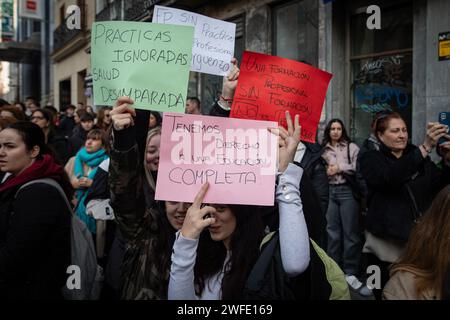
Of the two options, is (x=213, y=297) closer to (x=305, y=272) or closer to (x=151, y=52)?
(x=305, y=272)

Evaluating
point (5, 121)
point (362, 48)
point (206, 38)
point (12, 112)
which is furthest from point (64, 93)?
point (206, 38)

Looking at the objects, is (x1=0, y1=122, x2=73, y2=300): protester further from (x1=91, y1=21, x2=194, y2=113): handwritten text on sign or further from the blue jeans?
the blue jeans

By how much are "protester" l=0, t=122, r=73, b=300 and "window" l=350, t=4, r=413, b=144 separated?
495 cm

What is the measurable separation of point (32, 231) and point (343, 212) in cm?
380

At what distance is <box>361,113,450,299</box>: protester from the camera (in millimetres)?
3375

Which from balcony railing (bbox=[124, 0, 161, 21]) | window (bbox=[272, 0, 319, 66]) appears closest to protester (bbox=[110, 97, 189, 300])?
window (bbox=[272, 0, 319, 66])

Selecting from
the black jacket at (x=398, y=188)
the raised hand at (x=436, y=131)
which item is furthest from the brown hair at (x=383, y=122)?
the raised hand at (x=436, y=131)

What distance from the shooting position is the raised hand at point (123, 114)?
1.91m

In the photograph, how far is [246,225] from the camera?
1979 millimetres

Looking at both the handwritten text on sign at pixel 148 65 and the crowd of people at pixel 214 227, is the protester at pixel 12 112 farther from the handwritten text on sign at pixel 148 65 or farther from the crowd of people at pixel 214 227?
the handwritten text on sign at pixel 148 65

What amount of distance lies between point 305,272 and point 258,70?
93 centimetres

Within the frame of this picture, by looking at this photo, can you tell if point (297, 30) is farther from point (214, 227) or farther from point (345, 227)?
point (214, 227)

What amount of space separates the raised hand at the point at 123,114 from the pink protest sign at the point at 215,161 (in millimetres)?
162
